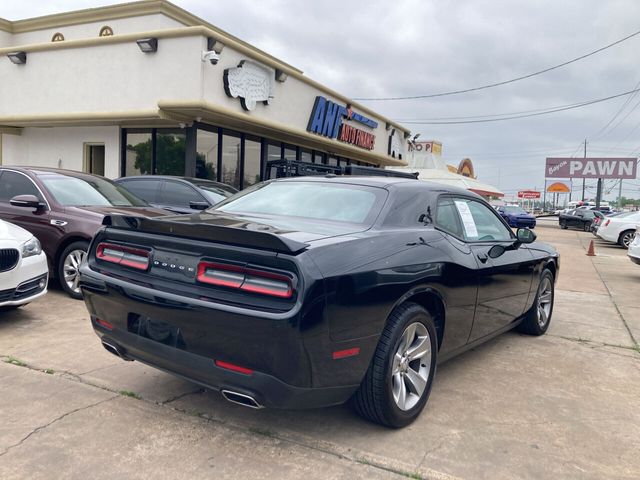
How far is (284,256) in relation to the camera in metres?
2.68

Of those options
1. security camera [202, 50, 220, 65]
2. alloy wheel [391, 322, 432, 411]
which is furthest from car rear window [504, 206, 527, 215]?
alloy wheel [391, 322, 432, 411]

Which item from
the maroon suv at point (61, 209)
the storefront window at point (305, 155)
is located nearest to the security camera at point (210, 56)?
the maroon suv at point (61, 209)

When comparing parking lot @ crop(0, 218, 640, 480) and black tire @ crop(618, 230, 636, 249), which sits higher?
black tire @ crop(618, 230, 636, 249)

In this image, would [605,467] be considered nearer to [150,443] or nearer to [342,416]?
[342,416]

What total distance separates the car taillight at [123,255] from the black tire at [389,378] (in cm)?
143

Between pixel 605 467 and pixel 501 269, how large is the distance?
1818mm

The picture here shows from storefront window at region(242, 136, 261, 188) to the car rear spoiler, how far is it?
12.3m

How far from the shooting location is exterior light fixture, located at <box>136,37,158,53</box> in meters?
12.3

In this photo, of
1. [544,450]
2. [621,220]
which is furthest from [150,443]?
[621,220]

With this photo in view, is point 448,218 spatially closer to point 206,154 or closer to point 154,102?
point 154,102

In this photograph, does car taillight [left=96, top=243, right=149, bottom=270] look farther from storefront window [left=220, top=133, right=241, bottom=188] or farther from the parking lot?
storefront window [left=220, top=133, right=241, bottom=188]

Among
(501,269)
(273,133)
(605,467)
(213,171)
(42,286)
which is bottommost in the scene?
(605,467)

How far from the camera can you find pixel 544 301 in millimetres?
5871

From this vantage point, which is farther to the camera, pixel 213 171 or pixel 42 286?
pixel 213 171
